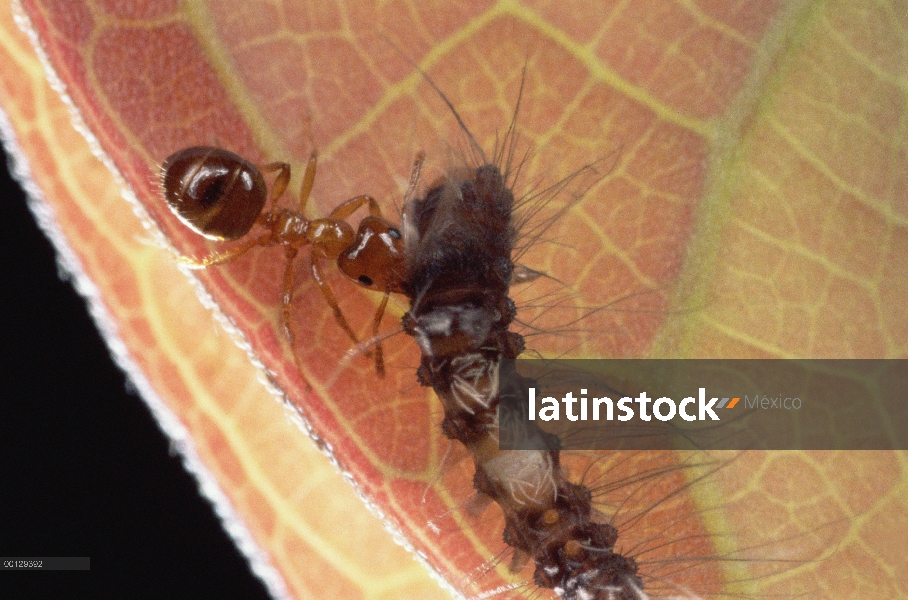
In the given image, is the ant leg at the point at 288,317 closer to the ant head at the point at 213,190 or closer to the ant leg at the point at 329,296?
the ant leg at the point at 329,296

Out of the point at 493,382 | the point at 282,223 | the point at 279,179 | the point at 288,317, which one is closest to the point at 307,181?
the point at 279,179

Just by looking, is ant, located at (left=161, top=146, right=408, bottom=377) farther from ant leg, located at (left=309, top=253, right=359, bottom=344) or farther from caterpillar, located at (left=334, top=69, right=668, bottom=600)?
caterpillar, located at (left=334, top=69, right=668, bottom=600)

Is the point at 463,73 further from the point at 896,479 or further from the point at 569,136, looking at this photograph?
the point at 896,479

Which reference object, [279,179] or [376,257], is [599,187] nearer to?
[376,257]

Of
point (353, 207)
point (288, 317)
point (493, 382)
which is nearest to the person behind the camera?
point (288, 317)

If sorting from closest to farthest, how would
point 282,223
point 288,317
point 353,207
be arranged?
point 288,317
point 353,207
point 282,223

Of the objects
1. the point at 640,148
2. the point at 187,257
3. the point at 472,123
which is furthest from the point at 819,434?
the point at 187,257
